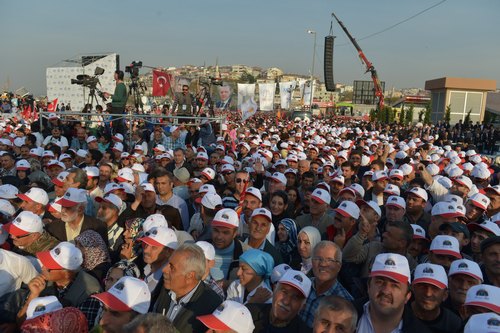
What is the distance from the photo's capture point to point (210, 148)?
37.2 feet

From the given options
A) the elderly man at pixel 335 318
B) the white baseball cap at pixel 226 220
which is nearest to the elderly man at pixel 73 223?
→ the white baseball cap at pixel 226 220

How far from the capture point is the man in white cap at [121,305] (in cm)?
300

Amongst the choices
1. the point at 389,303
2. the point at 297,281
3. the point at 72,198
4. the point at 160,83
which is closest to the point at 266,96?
the point at 160,83

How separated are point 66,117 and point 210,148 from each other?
15.8 feet

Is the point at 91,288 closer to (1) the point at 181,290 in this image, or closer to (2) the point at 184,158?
(1) the point at 181,290

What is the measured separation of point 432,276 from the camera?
10.9 feet

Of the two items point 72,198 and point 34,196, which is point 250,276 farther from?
point 34,196

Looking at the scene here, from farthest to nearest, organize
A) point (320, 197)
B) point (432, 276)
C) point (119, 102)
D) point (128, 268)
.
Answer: point (119, 102), point (320, 197), point (128, 268), point (432, 276)

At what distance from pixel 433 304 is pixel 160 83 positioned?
44.1 feet

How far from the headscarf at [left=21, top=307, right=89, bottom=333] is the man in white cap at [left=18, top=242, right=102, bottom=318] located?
0.74 meters

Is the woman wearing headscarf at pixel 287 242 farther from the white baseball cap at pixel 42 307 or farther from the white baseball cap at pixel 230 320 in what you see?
the white baseball cap at pixel 42 307

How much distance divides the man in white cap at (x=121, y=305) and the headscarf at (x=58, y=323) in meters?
0.15

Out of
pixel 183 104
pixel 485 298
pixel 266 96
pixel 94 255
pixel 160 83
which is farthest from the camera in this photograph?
pixel 266 96

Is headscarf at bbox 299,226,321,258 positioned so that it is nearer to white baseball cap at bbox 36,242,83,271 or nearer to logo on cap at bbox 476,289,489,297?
logo on cap at bbox 476,289,489,297
